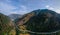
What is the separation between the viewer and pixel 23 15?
696 centimetres

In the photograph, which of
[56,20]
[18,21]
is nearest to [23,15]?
[18,21]

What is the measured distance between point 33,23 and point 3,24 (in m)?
0.54

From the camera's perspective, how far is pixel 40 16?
679 cm

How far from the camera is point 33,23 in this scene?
6.81 meters

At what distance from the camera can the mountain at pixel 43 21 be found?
677 cm

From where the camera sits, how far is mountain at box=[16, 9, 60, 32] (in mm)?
6770

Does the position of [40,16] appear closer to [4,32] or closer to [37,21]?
[37,21]

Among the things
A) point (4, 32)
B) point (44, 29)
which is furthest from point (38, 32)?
point (4, 32)

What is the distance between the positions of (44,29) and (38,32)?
0.12 meters

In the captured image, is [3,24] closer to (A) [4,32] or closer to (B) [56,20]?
(A) [4,32]

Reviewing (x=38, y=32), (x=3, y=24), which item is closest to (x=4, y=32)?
(x=3, y=24)

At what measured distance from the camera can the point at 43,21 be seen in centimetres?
677

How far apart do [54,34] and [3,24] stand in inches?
36.7

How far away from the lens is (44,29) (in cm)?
680
